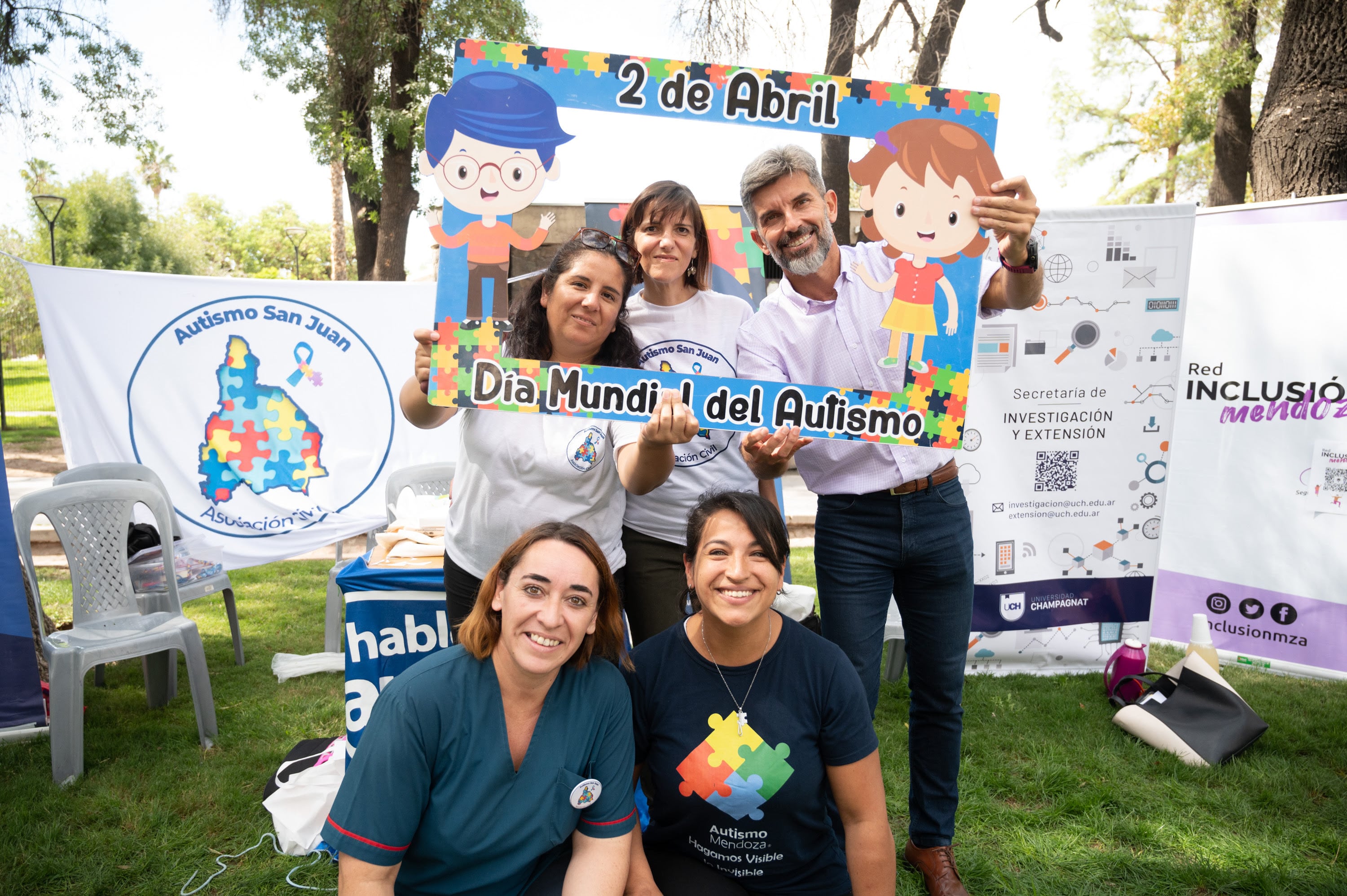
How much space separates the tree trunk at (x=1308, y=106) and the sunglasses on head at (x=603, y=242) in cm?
453

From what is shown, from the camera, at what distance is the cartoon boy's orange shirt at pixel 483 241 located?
76.7 inches

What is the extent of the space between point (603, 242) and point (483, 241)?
0.30m

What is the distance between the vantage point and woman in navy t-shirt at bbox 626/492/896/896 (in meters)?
1.84

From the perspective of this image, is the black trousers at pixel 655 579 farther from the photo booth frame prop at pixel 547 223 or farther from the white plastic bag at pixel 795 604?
the white plastic bag at pixel 795 604

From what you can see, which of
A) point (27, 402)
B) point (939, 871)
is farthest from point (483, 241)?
point (27, 402)

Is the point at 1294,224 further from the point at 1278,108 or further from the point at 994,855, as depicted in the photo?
the point at 994,855

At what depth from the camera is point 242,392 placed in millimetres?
5449

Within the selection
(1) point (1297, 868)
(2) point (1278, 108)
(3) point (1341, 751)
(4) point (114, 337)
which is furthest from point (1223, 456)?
(4) point (114, 337)

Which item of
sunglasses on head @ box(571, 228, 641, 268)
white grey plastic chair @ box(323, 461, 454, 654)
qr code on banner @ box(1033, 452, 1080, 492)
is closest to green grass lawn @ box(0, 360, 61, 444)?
white grey plastic chair @ box(323, 461, 454, 654)

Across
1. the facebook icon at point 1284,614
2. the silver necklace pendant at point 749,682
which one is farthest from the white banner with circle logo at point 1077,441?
the silver necklace pendant at point 749,682

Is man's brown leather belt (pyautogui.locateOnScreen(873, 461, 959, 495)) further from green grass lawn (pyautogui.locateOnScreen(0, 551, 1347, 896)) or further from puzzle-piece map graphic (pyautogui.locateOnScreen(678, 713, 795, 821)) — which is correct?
green grass lawn (pyautogui.locateOnScreen(0, 551, 1347, 896))

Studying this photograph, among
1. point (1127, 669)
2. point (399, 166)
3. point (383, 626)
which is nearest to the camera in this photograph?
point (383, 626)

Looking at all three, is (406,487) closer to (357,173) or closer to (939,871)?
(939,871)

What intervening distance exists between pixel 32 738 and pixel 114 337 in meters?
2.67
